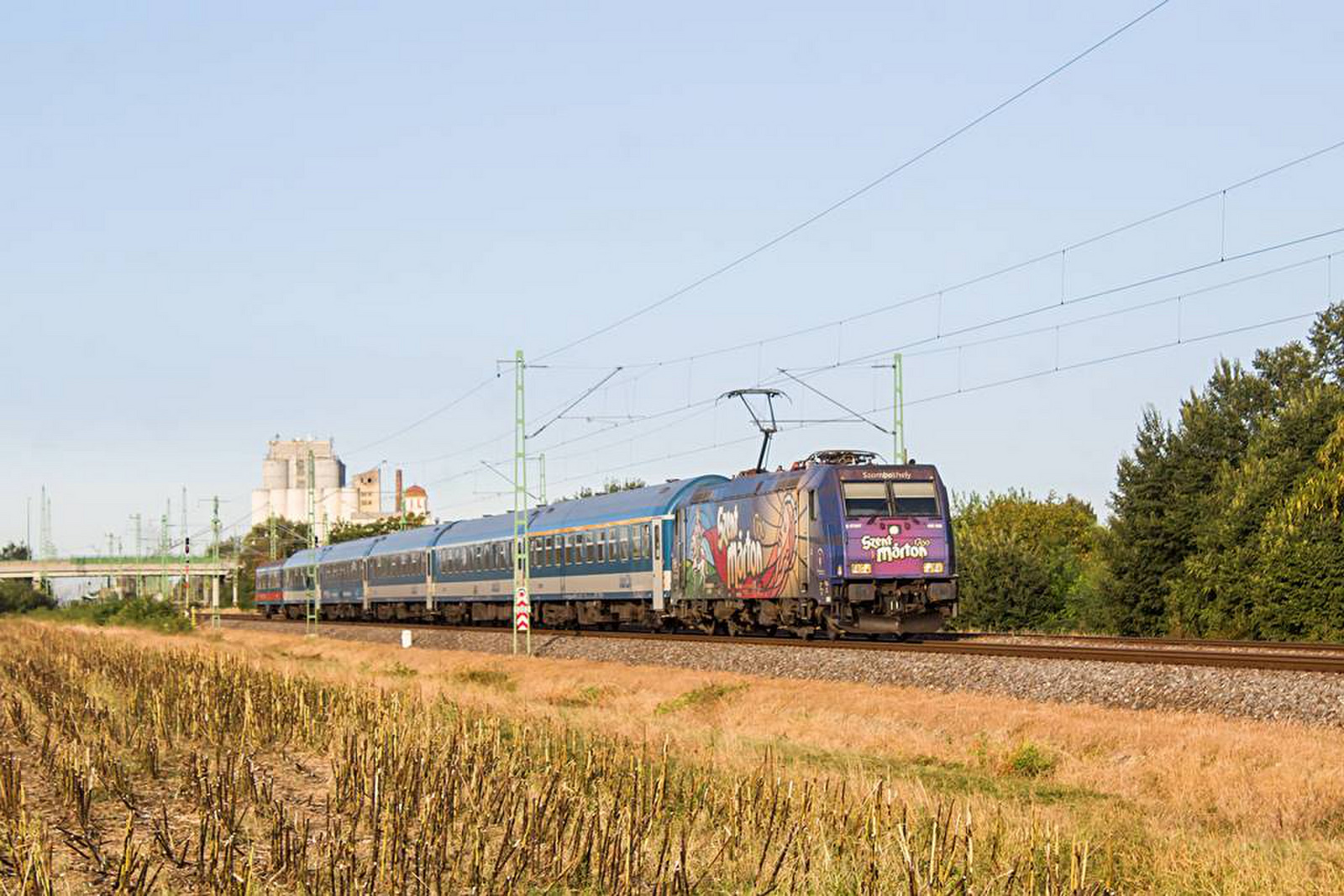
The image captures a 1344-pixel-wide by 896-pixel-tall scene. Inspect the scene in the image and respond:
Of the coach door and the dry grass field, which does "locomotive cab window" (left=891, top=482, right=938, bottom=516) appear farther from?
the coach door

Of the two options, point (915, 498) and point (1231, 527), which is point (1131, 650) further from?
point (1231, 527)

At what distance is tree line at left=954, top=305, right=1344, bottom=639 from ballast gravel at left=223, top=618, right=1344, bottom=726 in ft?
57.9

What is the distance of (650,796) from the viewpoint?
13.5 meters

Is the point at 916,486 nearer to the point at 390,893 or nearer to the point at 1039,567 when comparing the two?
the point at 1039,567

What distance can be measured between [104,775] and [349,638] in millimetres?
48740

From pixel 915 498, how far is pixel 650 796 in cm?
2119

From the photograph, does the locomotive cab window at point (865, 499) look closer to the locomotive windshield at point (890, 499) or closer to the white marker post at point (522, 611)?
the locomotive windshield at point (890, 499)

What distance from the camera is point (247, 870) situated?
9.12 meters

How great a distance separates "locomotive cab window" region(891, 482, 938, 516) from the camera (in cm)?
3359

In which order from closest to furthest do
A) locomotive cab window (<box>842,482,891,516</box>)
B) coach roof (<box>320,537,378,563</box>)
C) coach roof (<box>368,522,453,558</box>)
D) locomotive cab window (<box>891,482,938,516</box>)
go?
locomotive cab window (<box>842,482,891,516</box>) → locomotive cab window (<box>891,482,938,516</box>) → coach roof (<box>368,522,453,558</box>) → coach roof (<box>320,537,378,563</box>)

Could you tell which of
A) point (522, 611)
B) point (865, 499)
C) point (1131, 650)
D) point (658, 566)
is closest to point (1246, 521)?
point (658, 566)

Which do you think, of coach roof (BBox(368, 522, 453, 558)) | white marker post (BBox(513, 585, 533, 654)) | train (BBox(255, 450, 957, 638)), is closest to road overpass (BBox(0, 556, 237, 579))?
coach roof (BBox(368, 522, 453, 558))

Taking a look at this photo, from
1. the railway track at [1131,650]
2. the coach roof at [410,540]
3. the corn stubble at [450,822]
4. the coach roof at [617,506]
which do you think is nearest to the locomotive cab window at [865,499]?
the railway track at [1131,650]

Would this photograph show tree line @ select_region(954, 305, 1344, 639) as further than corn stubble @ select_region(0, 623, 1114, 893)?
Yes
